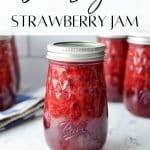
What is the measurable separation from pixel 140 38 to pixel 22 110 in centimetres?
24

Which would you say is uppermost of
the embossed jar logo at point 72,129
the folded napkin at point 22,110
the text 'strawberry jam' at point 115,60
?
the text 'strawberry jam' at point 115,60

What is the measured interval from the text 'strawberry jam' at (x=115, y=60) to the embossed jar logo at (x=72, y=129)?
26 cm

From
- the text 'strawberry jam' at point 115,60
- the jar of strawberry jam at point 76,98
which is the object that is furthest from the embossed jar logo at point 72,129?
the text 'strawberry jam' at point 115,60

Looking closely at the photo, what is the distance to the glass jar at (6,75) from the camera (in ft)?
2.14

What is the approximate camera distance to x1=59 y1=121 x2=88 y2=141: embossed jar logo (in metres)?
0.48

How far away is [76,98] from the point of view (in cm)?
48

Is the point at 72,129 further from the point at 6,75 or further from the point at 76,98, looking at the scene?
the point at 6,75

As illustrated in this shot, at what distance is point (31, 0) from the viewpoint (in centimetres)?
73

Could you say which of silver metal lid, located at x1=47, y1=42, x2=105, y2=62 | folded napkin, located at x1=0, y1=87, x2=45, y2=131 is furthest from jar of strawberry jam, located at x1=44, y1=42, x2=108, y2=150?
folded napkin, located at x1=0, y1=87, x2=45, y2=131

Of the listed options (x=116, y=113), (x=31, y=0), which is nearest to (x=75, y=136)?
(x=116, y=113)

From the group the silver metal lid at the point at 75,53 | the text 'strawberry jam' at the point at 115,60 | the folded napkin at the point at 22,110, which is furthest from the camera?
the text 'strawberry jam' at the point at 115,60

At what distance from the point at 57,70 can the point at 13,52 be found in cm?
27

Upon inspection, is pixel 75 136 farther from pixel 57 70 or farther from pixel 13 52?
pixel 13 52

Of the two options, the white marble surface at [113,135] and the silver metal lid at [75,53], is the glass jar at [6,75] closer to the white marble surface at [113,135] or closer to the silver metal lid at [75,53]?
the white marble surface at [113,135]
